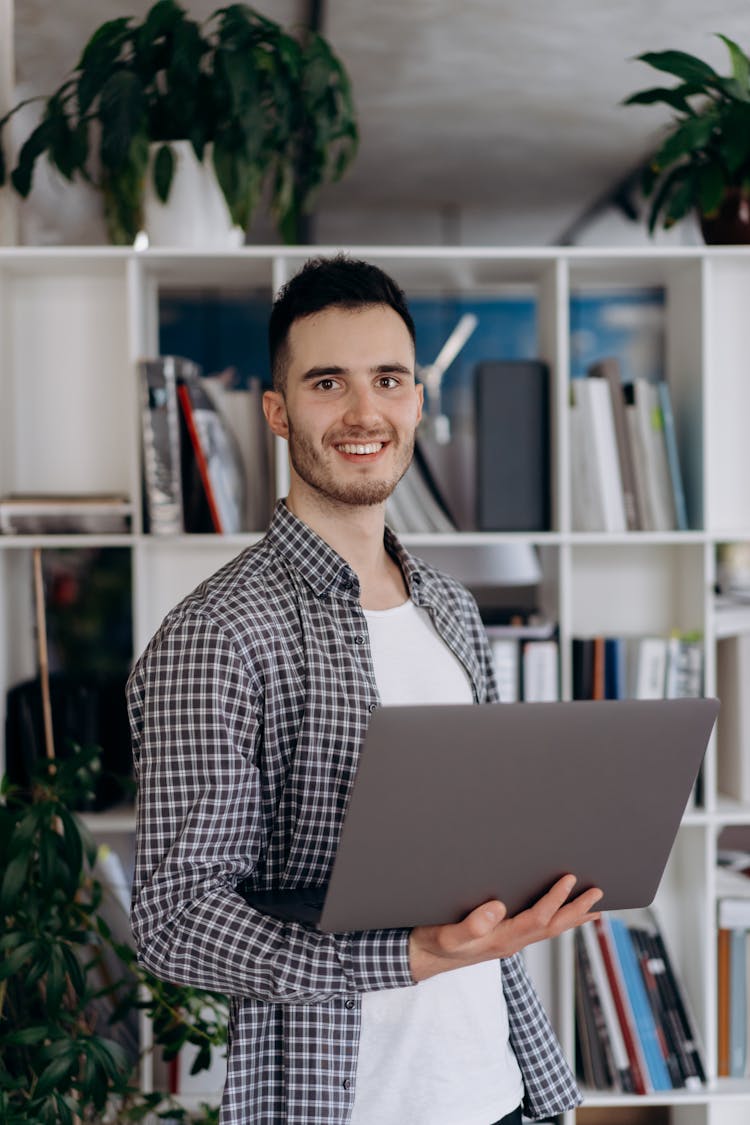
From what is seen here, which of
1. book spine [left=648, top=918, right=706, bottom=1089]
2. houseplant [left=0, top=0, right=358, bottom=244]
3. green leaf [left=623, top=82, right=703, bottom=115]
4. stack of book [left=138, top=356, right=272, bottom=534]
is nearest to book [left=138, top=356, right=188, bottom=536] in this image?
stack of book [left=138, top=356, right=272, bottom=534]

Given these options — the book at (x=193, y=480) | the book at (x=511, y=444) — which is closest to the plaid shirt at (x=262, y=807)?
the book at (x=193, y=480)

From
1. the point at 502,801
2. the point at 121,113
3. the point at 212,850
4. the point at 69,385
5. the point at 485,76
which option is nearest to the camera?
the point at 502,801

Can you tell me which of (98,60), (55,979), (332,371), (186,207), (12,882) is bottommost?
(55,979)

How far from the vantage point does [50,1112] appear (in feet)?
5.60

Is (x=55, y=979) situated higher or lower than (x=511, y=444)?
lower

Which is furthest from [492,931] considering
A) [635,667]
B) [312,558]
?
[635,667]

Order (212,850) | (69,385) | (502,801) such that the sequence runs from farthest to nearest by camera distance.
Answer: (69,385), (212,850), (502,801)

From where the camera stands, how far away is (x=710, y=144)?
2.18 m

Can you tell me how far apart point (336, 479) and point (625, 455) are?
45.9 inches

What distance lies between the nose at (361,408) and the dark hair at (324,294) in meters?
0.09

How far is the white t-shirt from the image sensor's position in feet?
3.70

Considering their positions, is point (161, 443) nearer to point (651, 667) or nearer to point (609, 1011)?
point (651, 667)

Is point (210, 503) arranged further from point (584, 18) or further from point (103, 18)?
point (584, 18)

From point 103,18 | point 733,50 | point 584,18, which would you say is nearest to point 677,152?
point 733,50
